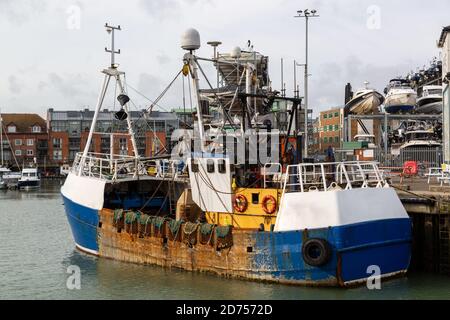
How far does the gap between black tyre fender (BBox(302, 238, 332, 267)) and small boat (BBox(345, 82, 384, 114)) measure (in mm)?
38323

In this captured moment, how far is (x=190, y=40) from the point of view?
2317 centimetres

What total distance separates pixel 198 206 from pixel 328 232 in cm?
626

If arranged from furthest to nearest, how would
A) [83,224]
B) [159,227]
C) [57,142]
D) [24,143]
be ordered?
[24,143]
[57,142]
[83,224]
[159,227]

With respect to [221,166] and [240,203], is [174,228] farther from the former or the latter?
[221,166]

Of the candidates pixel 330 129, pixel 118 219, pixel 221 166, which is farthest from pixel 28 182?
pixel 221 166

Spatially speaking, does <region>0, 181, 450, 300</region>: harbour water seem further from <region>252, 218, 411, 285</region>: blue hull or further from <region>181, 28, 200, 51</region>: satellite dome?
<region>181, 28, 200, 51</region>: satellite dome

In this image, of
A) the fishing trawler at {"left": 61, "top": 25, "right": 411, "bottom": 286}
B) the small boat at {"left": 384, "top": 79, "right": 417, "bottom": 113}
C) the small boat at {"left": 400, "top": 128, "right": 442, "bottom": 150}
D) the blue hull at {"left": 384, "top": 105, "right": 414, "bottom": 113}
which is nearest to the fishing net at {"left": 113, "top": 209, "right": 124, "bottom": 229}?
the fishing trawler at {"left": 61, "top": 25, "right": 411, "bottom": 286}

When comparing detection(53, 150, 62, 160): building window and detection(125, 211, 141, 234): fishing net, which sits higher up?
detection(53, 150, 62, 160): building window

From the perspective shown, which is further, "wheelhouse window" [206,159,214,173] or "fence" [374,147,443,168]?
"fence" [374,147,443,168]

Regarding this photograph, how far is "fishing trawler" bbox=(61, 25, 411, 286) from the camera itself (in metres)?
17.5

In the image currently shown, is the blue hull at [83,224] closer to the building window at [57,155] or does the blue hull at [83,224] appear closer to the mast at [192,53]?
the mast at [192,53]

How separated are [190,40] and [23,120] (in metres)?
97.9
